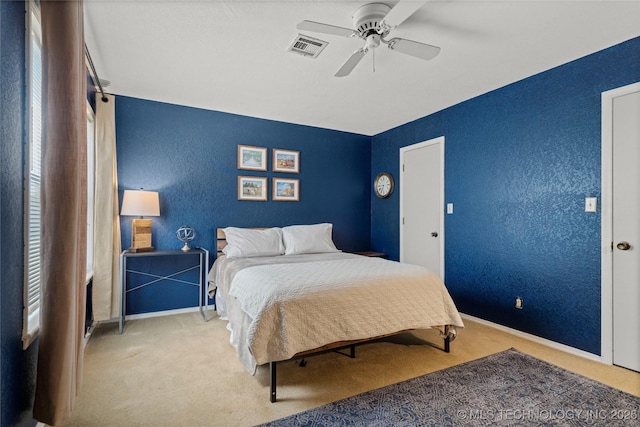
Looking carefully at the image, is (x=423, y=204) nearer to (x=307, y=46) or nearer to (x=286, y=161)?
(x=286, y=161)

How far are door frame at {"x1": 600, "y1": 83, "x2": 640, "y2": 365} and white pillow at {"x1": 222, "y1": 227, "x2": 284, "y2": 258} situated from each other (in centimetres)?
304

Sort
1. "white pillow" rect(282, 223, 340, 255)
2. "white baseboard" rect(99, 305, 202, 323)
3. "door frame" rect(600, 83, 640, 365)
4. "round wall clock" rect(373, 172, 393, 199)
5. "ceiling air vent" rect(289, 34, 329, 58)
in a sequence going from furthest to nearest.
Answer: "round wall clock" rect(373, 172, 393, 199) → "white pillow" rect(282, 223, 340, 255) → "white baseboard" rect(99, 305, 202, 323) → "door frame" rect(600, 83, 640, 365) → "ceiling air vent" rect(289, 34, 329, 58)

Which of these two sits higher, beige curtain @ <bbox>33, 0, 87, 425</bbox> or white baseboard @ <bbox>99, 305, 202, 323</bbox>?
beige curtain @ <bbox>33, 0, 87, 425</bbox>

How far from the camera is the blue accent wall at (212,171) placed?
142 inches

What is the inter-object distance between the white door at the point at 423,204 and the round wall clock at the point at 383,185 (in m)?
0.23

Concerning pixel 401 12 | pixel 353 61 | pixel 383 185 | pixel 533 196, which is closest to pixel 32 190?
pixel 353 61

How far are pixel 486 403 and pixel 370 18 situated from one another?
8.14 feet

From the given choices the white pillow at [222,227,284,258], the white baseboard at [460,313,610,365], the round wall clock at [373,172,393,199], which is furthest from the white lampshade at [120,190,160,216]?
the white baseboard at [460,313,610,365]

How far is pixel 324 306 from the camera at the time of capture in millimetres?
2109

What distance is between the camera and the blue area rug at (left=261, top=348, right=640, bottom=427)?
1.75 meters

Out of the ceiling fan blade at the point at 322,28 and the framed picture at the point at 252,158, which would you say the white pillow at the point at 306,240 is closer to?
the framed picture at the point at 252,158

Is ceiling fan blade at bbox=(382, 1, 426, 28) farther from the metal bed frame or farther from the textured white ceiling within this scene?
the metal bed frame

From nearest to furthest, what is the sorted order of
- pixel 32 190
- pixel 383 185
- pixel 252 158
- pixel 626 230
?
pixel 32 190
pixel 626 230
pixel 252 158
pixel 383 185

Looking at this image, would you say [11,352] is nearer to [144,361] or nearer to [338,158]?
[144,361]
